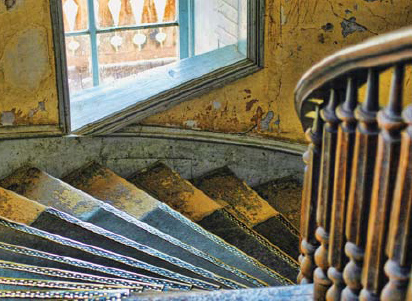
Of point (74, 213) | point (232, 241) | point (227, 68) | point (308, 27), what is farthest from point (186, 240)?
point (308, 27)

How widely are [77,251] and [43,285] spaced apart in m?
0.46

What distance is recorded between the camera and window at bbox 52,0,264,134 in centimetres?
423

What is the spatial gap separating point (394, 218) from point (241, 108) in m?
3.16

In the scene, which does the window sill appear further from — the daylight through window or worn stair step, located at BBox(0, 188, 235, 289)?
worn stair step, located at BBox(0, 188, 235, 289)

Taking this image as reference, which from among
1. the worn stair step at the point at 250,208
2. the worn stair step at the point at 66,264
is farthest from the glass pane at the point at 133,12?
the worn stair step at the point at 66,264

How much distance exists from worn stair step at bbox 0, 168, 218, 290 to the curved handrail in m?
1.62

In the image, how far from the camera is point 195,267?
2924 mm

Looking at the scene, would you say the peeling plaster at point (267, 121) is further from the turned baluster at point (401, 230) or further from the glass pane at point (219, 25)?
the turned baluster at point (401, 230)

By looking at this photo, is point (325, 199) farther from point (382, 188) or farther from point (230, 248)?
point (230, 248)

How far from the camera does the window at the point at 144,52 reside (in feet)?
13.9

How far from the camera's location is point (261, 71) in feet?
14.4

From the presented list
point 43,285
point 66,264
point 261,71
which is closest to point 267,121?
point 261,71

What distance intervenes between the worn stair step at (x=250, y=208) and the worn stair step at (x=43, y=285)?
1746 millimetres

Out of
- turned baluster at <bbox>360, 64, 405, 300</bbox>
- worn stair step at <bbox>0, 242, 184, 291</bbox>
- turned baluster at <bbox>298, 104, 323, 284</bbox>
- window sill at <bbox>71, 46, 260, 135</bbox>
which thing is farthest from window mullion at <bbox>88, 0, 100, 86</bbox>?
turned baluster at <bbox>360, 64, 405, 300</bbox>
